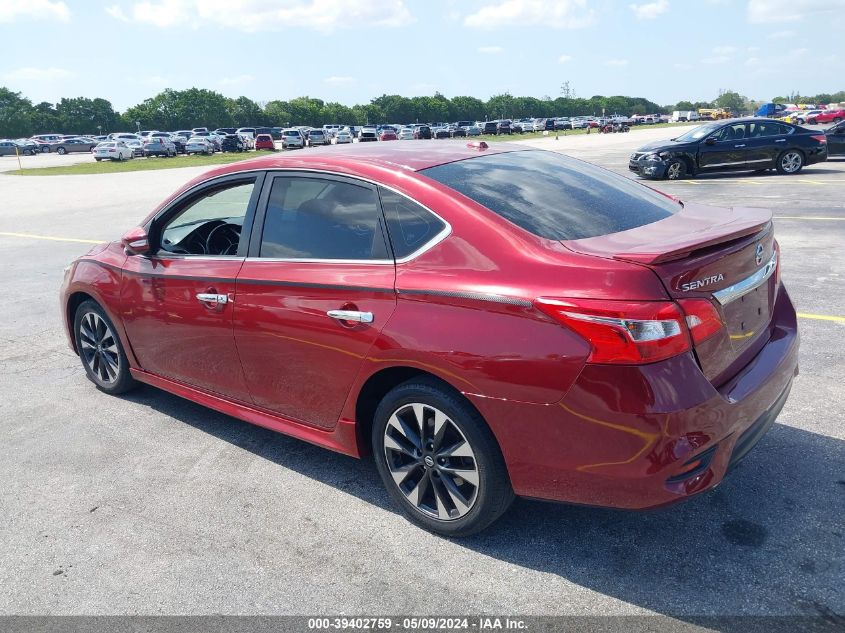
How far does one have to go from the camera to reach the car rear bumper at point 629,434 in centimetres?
249

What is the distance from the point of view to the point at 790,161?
62.8ft

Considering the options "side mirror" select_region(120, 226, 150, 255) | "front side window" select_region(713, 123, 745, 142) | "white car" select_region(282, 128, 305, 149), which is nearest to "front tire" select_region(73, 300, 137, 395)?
"side mirror" select_region(120, 226, 150, 255)

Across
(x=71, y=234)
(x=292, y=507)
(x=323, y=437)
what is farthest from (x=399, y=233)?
(x=71, y=234)

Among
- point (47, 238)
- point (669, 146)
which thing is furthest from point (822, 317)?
point (669, 146)

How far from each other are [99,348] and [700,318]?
4.12m

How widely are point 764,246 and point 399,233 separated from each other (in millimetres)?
1659

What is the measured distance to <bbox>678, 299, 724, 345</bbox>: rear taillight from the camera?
258 centimetres

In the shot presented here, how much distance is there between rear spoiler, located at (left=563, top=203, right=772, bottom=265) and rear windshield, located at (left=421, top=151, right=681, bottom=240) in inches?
3.2

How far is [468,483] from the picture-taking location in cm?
301

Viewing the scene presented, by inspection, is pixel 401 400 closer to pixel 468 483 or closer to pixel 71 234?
pixel 468 483

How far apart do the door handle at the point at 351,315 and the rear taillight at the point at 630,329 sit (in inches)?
37.7

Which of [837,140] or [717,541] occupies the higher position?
[837,140]

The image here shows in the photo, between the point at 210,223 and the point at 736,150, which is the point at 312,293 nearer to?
the point at 210,223

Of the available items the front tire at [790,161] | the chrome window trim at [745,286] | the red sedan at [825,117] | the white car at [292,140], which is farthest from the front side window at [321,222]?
the red sedan at [825,117]
